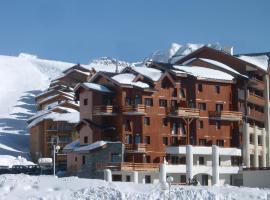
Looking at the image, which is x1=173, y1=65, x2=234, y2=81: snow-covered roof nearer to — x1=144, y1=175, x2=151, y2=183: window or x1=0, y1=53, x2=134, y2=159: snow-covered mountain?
x1=144, y1=175, x2=151, y2=183: window

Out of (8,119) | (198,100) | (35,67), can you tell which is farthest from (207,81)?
(35,67)

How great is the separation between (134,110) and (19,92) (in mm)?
86854

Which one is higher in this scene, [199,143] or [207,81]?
[207,81]

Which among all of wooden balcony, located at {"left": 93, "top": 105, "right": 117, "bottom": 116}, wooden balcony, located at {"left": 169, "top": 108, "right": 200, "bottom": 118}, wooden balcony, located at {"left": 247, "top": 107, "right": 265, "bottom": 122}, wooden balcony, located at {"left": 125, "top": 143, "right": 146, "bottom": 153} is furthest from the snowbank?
wooden balcony, located at {"left": 247, "top": 107, "right": 265, "bottom": 122}

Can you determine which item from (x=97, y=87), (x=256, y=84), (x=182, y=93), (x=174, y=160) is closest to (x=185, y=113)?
(x=182, y=93)

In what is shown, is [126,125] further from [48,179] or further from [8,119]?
[8,119]

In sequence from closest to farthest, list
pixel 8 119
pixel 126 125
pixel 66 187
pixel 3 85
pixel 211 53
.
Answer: pixel 66 187
pixel 126 125
pixel 211 53
pixel 8 119
pixel 3 85

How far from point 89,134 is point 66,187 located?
33224 mm

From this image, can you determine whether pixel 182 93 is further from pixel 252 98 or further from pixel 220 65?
pixel 252 98

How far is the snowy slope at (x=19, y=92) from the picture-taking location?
4397 inches

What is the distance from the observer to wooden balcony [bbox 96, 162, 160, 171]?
220ft

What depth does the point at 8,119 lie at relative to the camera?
415 feet

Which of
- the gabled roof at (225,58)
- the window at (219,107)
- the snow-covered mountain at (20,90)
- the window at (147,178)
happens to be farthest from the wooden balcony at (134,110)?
the snow-covered mountain at (20,90)

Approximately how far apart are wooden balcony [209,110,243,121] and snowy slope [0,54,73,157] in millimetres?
35547
